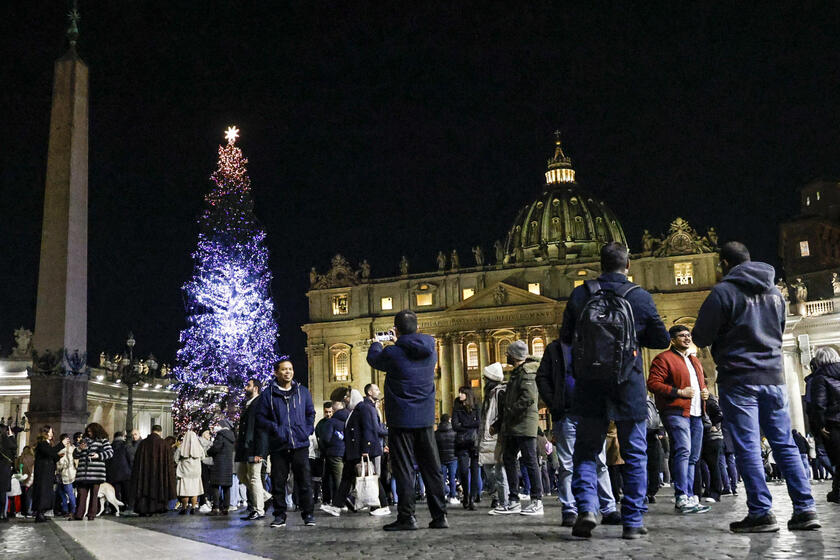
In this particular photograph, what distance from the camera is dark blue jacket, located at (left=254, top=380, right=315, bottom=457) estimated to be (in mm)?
9305

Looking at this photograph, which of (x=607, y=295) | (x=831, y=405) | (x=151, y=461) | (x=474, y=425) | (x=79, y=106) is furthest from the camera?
(x=79, y=106)

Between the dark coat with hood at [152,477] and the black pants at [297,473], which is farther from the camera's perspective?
the dark coat with hood at [152,477]

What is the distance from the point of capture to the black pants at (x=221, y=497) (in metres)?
13.5

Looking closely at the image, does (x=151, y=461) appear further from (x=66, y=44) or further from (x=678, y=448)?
(x=678, y=448)

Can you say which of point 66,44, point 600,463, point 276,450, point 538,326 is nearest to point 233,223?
point 66,44

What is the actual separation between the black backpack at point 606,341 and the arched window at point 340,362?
225 feet

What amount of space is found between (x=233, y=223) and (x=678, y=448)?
99.6 ft

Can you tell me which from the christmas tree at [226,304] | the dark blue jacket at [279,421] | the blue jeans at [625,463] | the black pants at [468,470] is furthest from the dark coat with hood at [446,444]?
the christmas tree at [226,304]

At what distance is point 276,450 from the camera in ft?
30.7

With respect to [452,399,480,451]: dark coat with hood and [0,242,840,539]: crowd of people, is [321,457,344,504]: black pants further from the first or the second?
[452,399,480,451]: dark coat with hood

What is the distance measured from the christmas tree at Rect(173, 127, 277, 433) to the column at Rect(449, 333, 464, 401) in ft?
111

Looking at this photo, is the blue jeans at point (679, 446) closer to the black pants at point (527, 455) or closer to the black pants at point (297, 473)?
the black pants at point (527, 455)

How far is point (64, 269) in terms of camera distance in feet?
55.9

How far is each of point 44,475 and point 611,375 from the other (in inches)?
464
